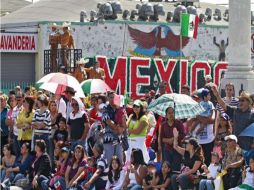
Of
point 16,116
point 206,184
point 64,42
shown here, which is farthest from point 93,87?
point 64,42

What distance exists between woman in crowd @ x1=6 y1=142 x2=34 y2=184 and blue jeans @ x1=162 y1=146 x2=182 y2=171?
2849 mm

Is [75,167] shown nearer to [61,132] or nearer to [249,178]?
[61,132]

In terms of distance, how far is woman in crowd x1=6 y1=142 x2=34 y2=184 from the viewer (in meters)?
17.0

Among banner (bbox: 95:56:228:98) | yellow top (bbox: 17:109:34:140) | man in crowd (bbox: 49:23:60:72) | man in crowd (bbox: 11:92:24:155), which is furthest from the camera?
banner (bbox: 95:56:228:98)

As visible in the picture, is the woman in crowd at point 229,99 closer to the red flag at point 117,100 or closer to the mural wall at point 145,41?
the red flag at point 117,100

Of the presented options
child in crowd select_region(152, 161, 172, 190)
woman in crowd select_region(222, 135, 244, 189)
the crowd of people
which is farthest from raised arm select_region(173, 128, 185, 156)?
woman in crowd select_region(222, 135, 244, 189)

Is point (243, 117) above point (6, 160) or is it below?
above

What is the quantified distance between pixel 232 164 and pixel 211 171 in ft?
2.09

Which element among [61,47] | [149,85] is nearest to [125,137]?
[61,47]

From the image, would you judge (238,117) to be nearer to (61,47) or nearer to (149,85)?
(61,47)

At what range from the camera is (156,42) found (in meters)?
36.6

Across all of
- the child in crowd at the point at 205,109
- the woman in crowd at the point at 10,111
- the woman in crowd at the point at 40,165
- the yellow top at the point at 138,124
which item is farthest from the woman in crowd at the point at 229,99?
the woman in crowd at the point at 10,111

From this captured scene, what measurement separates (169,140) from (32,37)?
19807mm

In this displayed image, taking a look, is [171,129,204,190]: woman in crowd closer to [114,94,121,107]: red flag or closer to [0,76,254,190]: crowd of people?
[0,76,254,190]: crowd of people
